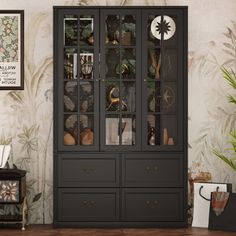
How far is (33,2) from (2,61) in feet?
2.16

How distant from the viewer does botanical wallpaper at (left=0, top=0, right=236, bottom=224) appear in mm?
6301

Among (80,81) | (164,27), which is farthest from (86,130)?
(164,27)

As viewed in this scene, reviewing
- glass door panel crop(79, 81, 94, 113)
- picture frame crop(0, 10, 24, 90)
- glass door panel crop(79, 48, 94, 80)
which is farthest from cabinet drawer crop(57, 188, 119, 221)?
picture frame crop(0, 10, 24, 90)

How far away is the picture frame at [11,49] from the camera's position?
627cm

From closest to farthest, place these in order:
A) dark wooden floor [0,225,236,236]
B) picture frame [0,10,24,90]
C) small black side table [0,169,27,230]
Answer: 1. dark wooden floor [0,225,236,236]
2. small black side table [0,169,27,230]
3. picture frame [0,10,24,90]

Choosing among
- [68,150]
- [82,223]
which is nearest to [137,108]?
[68,150]

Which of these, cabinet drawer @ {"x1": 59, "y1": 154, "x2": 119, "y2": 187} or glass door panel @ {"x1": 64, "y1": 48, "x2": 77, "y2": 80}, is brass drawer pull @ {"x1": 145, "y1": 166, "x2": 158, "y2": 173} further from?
glass door panel @ {"x1": 64, "y1": 48, "x2": 77, "y2": 80}

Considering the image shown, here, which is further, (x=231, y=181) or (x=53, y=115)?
(x=231, y=181)

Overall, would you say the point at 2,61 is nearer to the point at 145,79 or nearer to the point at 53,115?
the point at 53,115

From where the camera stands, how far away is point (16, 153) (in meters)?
6.34

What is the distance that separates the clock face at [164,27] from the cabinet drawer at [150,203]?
4.84 feet

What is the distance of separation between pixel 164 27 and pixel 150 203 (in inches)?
65.9

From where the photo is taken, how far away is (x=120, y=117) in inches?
238

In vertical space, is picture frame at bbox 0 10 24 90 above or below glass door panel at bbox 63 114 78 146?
above
